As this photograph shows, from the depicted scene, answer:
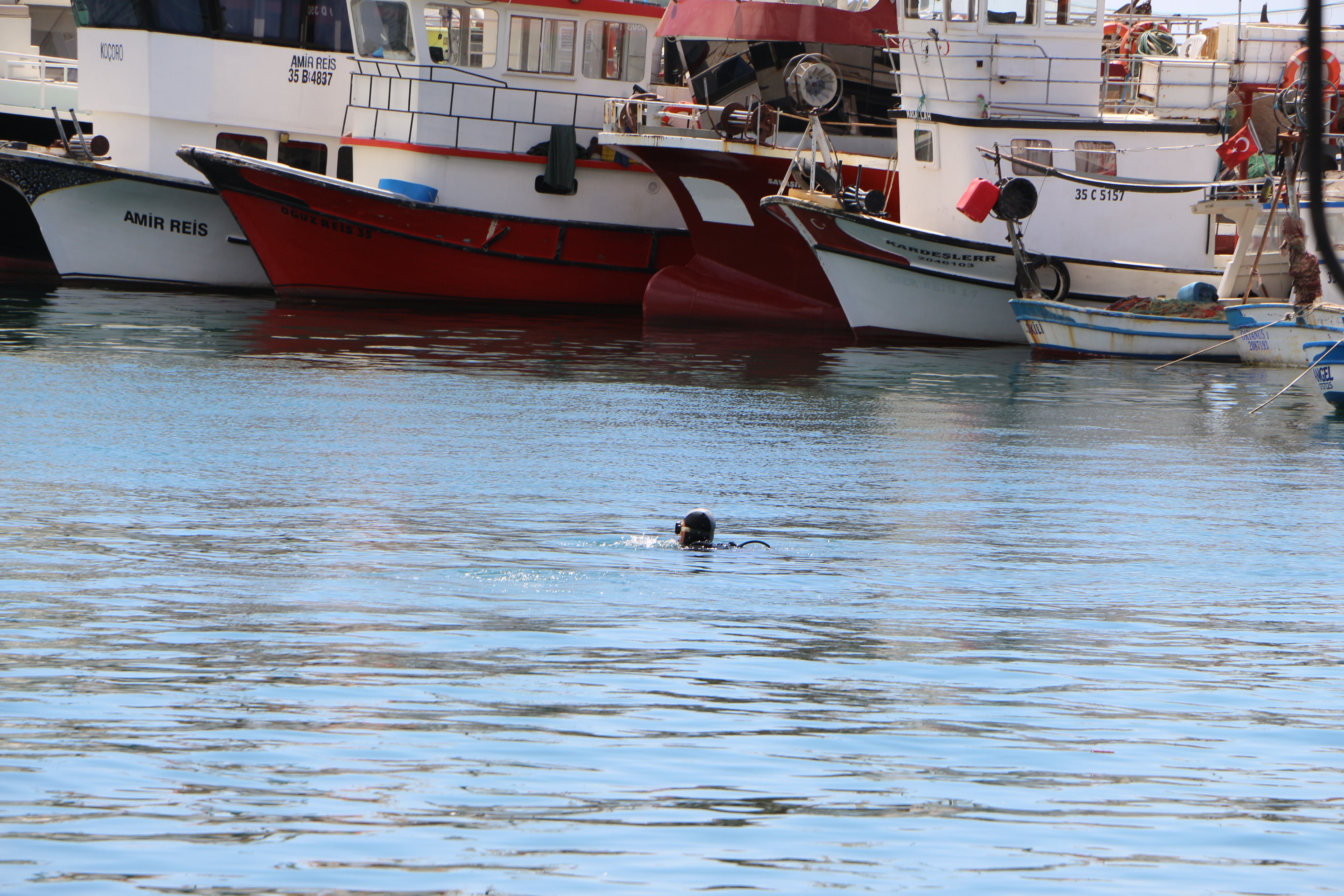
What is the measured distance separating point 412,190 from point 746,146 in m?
5.39

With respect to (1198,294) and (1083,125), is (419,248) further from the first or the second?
(1198,294)

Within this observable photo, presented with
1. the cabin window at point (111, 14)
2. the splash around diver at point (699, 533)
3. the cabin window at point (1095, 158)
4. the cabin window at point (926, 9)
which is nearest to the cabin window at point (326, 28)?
the cabin window at point (111, 14)

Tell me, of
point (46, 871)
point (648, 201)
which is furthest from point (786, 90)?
point (46, 871)

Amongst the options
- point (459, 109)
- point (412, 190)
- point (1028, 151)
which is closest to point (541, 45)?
point (459, 109)

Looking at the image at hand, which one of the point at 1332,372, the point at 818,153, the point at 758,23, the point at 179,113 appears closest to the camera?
the point at 1332,372

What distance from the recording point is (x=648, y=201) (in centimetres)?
2900

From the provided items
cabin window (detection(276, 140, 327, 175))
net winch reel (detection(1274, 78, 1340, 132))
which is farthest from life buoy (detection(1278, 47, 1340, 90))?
cabin window (detection(276, 140, 327, 175))

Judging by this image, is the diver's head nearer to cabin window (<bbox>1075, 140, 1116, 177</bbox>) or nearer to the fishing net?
the fishing net

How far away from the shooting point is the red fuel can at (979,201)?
77.2 feet

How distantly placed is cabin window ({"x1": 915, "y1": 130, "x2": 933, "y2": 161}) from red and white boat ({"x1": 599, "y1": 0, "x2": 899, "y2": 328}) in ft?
3.08

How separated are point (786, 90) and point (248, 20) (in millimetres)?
8997

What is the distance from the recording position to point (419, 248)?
28078 millimetres

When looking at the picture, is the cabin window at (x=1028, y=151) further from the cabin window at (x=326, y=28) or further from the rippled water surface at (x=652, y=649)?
the cabin window at (x=326, y=28)

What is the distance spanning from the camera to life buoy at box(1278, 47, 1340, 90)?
966 inches
